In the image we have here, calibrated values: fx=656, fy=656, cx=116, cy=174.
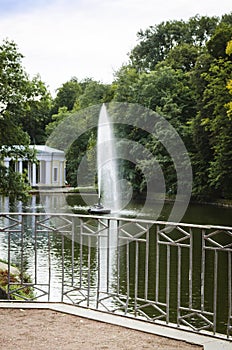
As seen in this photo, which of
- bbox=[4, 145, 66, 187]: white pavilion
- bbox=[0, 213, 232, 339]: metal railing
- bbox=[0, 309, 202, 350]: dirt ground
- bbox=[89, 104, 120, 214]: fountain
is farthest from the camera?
bbox=[4, 145, 66, 187]: white pavilion

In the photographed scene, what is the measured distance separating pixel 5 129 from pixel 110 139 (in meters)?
28.3

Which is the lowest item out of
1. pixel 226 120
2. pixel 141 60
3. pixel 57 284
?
pixel 57 284

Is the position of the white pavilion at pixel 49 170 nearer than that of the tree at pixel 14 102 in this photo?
No

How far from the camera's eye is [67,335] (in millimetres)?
5055

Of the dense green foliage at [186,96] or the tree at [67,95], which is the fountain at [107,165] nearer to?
the dense green foliage at [186,96]

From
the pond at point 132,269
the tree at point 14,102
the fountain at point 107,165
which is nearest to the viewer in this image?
the pond at point 132,269

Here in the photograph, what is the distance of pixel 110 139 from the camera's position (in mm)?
42625

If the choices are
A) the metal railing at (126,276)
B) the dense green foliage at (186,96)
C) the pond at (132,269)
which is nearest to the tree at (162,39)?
the dense green foliage at (186,96)

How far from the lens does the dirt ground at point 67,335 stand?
4.78 m

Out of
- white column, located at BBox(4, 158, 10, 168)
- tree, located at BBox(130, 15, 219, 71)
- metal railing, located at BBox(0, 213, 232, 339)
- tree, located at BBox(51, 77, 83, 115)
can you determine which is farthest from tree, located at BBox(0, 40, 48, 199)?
tree, located at BBox(51, 77, 83, 115)

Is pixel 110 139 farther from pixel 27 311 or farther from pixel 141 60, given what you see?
pixel 27 311

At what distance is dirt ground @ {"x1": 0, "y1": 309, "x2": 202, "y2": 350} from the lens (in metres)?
4.78

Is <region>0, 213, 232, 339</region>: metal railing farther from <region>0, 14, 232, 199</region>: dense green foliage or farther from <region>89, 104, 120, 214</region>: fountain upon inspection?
<region>89, 104, 120, 214</region>: fountain

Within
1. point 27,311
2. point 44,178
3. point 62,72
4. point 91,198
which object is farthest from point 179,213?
point 62,72
